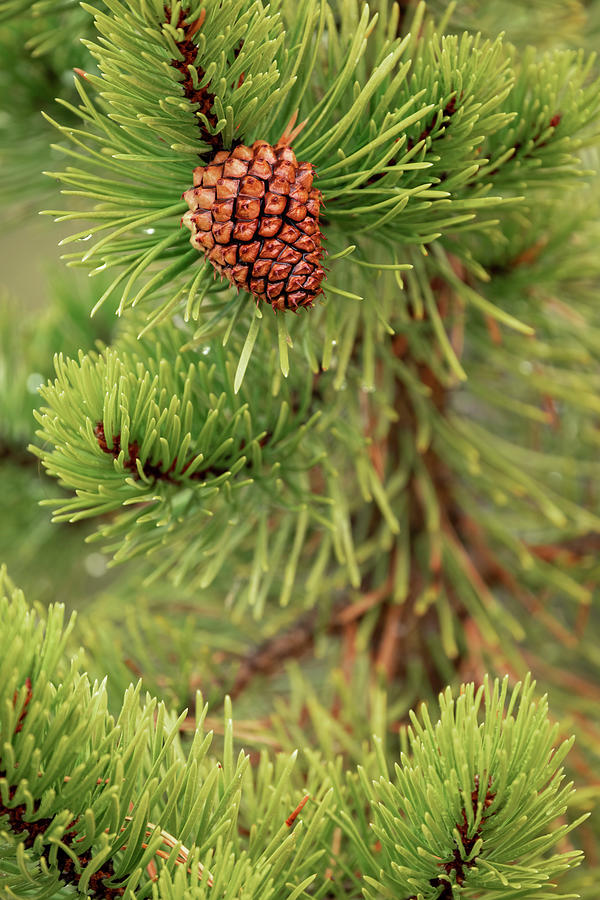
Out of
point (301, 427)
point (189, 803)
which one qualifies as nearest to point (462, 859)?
point (189, 803)

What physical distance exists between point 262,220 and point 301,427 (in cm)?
12

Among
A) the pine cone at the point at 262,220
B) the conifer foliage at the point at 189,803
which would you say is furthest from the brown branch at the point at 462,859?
the pine cone at the point at 262,220

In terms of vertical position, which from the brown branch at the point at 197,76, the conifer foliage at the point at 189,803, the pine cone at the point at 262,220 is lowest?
the conifer foliage at the point at 189,803

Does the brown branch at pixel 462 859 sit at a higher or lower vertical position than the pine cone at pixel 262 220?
lower

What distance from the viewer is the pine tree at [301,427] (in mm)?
319

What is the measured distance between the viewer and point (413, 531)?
0.63 metres

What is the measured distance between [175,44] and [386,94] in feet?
0.31

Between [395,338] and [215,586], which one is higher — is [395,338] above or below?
above

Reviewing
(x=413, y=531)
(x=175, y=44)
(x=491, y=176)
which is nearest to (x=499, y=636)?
(x=413, y=531)

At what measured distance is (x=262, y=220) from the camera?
0.35 m

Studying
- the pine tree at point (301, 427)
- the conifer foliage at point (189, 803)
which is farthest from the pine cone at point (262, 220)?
the conifer foliage at point (189, 803)

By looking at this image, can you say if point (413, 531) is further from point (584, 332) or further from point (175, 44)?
point (175, 44)

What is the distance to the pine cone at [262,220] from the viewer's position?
35 cm

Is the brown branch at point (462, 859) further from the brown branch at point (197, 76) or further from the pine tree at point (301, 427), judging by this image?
the brown branch at point (197, 76)
